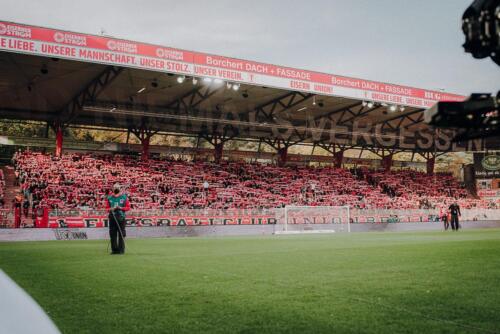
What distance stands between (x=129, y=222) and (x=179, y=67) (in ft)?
27.3

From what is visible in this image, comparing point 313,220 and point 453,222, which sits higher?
point 313,220

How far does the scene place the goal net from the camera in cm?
2739

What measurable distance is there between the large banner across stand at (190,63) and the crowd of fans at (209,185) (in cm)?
728

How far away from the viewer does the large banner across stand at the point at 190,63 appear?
20.6m

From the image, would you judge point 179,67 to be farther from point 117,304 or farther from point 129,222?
point 117,304

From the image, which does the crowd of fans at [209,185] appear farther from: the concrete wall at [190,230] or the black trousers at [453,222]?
the black trousers at [453,222]

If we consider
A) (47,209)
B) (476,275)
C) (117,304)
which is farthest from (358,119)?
(117,304)

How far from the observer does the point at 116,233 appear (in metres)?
11.6

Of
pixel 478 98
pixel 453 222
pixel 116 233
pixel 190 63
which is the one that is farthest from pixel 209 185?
pixel 478 98

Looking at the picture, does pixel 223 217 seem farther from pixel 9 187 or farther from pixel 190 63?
pixel 9 187

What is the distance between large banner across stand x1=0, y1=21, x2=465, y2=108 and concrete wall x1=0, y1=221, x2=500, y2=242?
7933 mm

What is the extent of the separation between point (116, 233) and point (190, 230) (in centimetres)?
1279

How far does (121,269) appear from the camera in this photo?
8031mm

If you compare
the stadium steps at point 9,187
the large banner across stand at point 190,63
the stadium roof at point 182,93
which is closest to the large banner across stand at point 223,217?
the stadium steps at point 9,187
